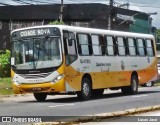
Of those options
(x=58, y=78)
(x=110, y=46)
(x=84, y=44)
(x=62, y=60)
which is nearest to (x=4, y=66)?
(x=110, y=46)

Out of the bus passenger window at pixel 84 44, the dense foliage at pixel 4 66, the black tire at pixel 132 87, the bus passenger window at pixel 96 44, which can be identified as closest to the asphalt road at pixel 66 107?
the bus passenger window at pixel 84 44

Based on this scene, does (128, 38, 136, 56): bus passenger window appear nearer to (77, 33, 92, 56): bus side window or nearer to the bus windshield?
(77, 33, 92, 56): bus side window

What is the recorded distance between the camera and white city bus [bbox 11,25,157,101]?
20234mm

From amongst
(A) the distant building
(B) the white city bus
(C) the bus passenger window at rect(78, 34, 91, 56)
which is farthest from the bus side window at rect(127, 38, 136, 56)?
(A) the distant building

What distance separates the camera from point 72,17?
62500 millimetres

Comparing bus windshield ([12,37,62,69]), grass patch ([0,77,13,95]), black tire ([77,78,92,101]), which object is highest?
bus windshield ([12,37,62,69])

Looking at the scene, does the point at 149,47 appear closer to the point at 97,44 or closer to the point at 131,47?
the point at 131,47

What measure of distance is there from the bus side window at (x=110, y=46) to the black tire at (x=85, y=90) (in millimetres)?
2570

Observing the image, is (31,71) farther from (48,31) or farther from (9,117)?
(9,117)

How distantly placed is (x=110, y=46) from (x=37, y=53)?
190 inches

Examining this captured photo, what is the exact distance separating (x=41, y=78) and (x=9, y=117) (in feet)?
21.2

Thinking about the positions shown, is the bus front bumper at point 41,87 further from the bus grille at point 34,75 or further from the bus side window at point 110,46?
the bus side window at point 110,46

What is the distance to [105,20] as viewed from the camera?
198 feet

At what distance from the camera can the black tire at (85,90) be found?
21.5 metres
